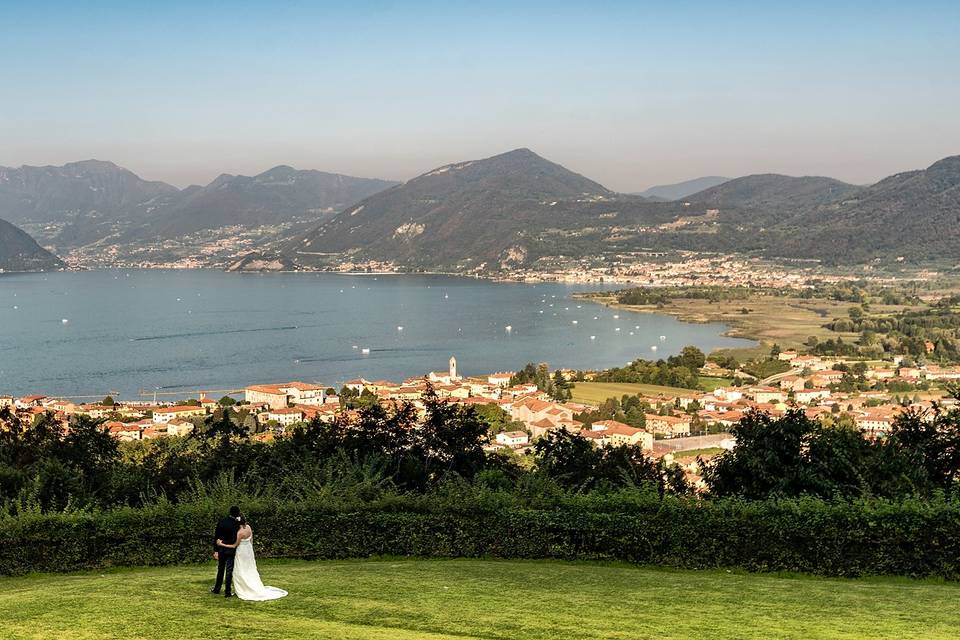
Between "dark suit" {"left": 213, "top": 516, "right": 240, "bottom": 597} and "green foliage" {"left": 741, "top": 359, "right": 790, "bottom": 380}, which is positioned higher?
"dark suit" {"left": 213, "top": 516, "right": 240, "bottom": 597}

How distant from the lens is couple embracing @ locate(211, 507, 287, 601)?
582 centimetres

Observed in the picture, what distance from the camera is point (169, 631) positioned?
5148 millimetres

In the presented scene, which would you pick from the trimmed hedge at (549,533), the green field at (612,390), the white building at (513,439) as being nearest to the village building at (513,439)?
the white building at (513,439)

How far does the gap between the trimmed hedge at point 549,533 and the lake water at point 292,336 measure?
34.9m

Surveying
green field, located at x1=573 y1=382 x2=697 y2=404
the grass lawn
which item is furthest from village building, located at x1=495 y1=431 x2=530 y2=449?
the grass lawn

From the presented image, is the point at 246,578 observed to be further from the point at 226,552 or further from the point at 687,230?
Result: the point at 687,230

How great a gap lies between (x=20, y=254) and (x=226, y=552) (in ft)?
643

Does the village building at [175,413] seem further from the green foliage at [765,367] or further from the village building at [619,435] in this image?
the green foliage at [765,367]

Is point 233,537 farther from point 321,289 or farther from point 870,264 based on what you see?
point 870,264

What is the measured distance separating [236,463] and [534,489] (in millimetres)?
5334

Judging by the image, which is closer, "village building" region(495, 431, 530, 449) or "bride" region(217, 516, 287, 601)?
"bride" region(217, 516, 287, 601)

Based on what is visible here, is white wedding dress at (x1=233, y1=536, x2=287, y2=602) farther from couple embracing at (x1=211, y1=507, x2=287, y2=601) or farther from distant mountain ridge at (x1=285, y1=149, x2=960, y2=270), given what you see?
distant mountain ridge at (x1=285, y1=149, x2=960, y2=270)

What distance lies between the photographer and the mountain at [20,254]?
174m

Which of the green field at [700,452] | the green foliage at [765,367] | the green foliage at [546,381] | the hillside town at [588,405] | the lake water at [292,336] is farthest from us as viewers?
the lake water at [292,336]
